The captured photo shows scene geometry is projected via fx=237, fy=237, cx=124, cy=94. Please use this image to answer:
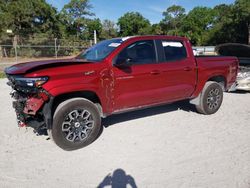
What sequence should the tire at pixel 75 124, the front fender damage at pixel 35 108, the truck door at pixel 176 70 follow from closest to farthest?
1. the front fender damage at pixel 35 108
2. the tire at pixel 75 124
3. the truck door at pixel 176 70

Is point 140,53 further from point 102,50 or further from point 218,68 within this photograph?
point 218,68

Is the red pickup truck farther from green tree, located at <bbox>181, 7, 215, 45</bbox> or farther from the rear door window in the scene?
green tree, located at <bbox>181, 7, 215, 45</bbox>

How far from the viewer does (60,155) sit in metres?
3.79

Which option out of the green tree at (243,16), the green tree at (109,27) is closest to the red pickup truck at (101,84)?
the green tree at (243,16)

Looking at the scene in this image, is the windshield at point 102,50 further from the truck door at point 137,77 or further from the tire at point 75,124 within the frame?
the tire at point 75,124

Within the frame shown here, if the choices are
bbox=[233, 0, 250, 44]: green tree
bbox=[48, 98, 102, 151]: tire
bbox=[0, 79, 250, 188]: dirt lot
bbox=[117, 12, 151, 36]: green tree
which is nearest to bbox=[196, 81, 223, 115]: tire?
bbox=[0, 79, 250, 188]: dirt lot

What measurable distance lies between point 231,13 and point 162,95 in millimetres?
47776

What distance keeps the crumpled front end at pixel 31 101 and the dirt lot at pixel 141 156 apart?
517mm

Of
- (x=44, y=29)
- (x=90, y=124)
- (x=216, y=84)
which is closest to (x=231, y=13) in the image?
(x=44, y=29)

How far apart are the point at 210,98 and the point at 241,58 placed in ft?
15.4

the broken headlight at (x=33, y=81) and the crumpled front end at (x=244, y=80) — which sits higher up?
the broken headlight at (x=33, y=81)

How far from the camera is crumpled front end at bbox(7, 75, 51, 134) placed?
3.50m

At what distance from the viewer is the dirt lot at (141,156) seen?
10.2 feet

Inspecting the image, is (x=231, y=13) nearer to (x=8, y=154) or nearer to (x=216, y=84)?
(x=216, y=84)
